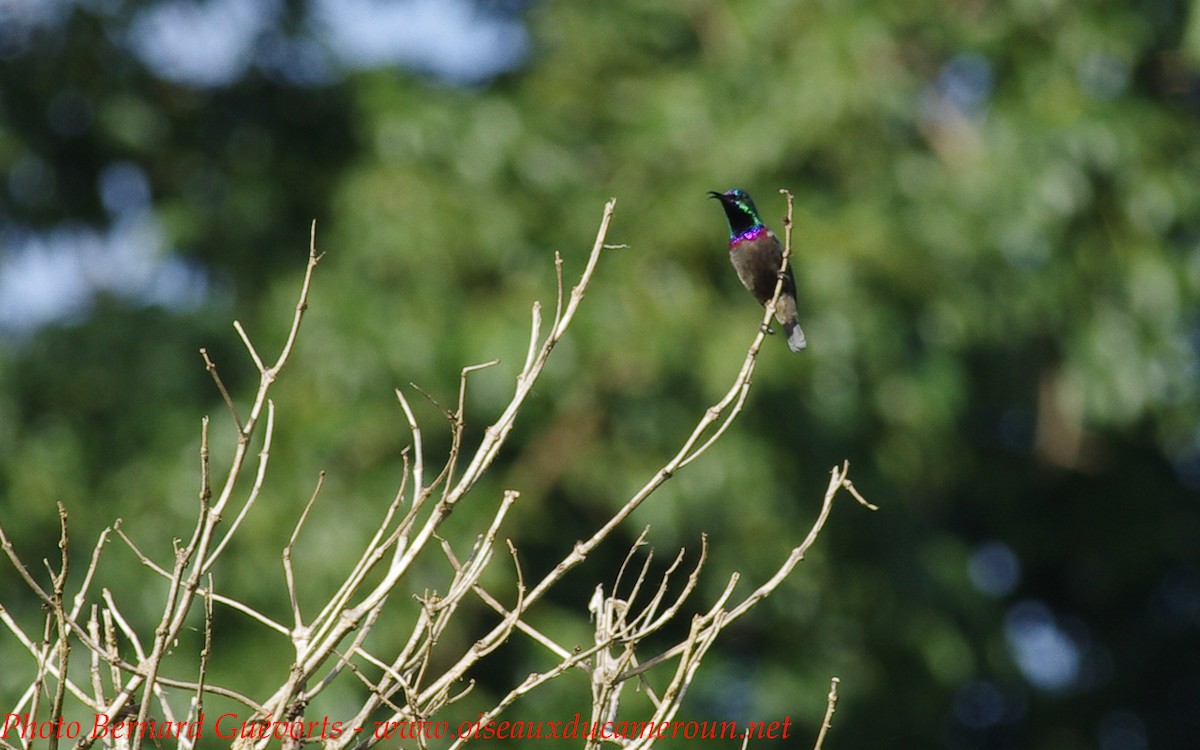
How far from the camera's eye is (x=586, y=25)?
31.2ft

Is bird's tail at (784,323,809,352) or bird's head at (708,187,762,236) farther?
bird's head at (708,187,762,236)

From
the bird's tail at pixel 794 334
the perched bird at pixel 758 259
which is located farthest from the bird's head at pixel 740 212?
the bird's tail at pixel 794 334

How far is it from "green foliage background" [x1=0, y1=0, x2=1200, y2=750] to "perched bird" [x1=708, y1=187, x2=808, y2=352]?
3.13 feet

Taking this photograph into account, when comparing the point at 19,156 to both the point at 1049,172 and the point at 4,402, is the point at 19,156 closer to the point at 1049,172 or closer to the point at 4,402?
the point at 4,402

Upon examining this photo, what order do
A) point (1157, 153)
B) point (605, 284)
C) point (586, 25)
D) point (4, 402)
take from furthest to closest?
1. point (586, 25)
2. point (1157, 153)
3. point (4, 402)
4. point (605, 284)

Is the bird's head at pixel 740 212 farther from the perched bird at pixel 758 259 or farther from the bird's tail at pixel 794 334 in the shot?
the bird's tail at pixel 794 334

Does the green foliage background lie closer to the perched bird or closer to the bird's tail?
the perched bird

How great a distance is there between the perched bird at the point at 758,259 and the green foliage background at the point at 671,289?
0.96 m

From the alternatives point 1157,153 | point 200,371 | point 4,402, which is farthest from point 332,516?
point 1157,153

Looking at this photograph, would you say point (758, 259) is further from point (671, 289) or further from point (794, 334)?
point (671, 289)

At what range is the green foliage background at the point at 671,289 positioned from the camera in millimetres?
7262

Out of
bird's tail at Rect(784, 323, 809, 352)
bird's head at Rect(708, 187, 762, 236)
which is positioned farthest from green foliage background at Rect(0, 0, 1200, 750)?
bird's tail at Rect(784, 323, 809, 352)

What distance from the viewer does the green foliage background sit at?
7.26 metres

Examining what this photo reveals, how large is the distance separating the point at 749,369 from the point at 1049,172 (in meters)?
5.94
